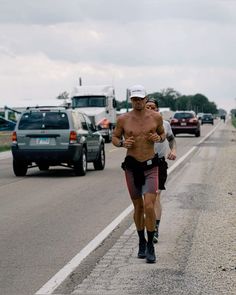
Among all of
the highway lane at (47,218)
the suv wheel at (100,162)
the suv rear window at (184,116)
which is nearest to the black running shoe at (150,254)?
the highway lane at (47,218)

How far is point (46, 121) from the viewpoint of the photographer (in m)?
18.5

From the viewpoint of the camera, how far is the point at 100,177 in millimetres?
18406

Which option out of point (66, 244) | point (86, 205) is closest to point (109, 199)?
point (86, 205)

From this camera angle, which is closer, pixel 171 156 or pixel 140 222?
pixel 140 222

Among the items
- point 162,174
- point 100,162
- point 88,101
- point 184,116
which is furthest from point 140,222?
point 184,116

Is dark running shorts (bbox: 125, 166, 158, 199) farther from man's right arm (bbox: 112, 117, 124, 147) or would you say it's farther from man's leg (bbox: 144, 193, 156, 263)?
man's right arm (bbox: 112, 117, 124, 147)

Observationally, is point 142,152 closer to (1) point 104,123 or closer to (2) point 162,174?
(2) point 162,174

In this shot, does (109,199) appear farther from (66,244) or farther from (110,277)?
(110,277)

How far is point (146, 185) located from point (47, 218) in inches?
147

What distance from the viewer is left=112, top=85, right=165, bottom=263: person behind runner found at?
775 cm

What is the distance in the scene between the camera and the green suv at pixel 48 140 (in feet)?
59.7

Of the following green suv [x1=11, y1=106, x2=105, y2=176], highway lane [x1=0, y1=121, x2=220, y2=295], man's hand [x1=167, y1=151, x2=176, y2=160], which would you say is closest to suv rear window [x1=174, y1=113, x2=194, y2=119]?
highway lane [x1=0, y1=121, x2=220, y2=295]

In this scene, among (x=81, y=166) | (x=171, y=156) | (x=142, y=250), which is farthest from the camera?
(x=81, y=166)

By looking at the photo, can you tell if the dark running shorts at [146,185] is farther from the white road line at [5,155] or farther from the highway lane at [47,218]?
the white road line at [5,155]
